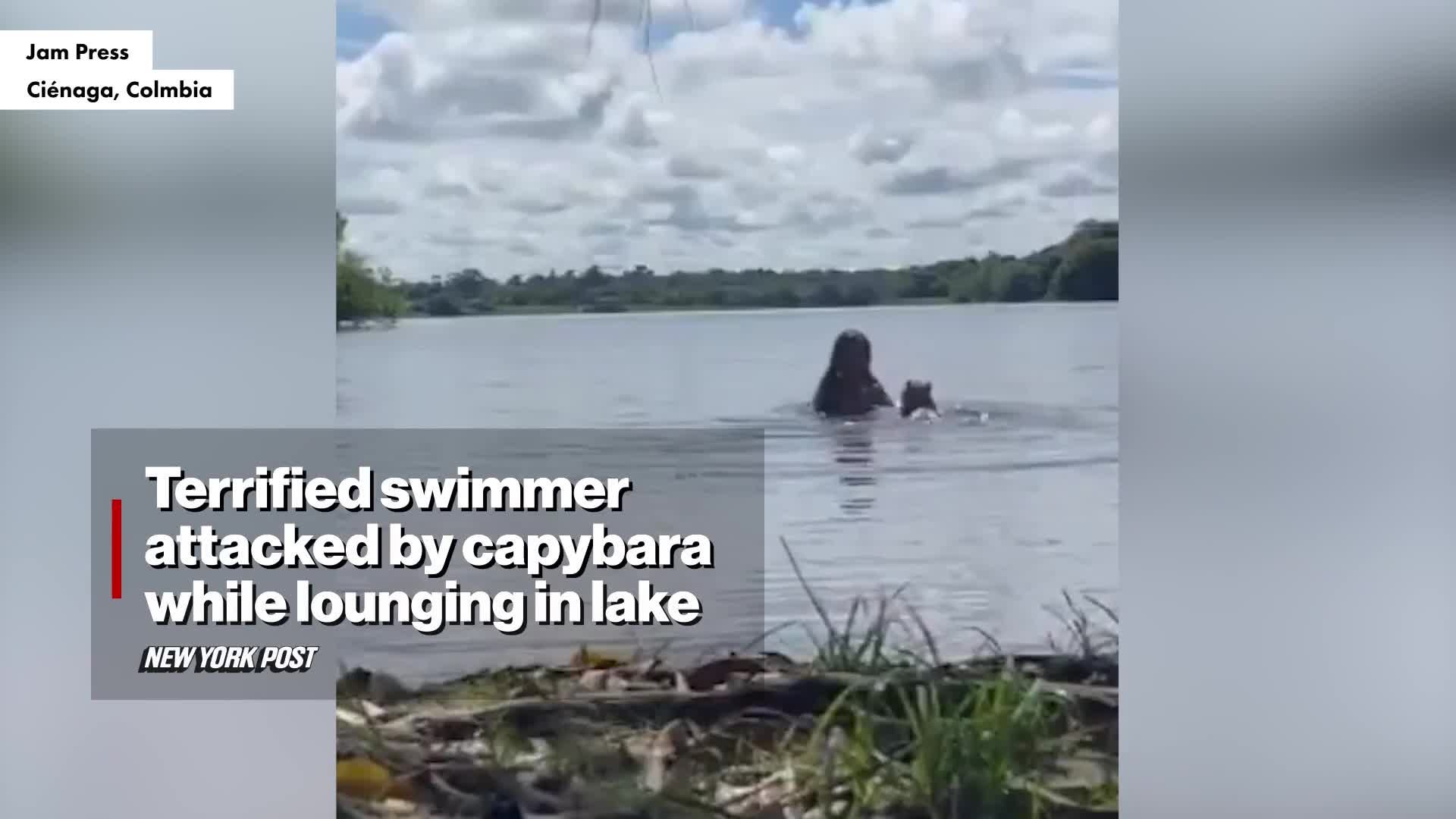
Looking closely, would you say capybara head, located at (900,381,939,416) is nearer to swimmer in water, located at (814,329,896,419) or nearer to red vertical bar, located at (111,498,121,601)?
swimmer in water, located at (814,329,896,419)

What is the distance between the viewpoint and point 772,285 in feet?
5.50

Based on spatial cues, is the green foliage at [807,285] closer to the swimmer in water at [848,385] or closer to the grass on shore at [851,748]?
the swimmer in water at [848,385]

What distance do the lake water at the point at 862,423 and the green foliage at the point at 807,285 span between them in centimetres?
1

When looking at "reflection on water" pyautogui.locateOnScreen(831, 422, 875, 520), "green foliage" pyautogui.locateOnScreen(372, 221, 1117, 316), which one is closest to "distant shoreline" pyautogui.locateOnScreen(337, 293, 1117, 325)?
"green foliage" pyautogui.locateOnScreen(372, 221, 1117, 316)

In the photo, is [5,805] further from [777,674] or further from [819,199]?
[819,199]

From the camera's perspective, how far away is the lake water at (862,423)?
1676mm

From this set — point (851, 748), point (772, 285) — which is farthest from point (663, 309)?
point (851, 748)

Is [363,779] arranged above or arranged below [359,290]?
below

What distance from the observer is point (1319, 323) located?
1677mm

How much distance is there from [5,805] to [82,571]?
0.23 m
